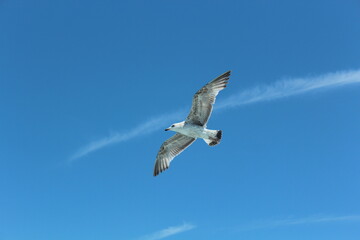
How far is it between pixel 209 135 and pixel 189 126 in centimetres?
84

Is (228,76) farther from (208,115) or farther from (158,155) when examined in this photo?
(158,155)

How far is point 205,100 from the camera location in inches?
605

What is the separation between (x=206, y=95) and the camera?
1528 cm

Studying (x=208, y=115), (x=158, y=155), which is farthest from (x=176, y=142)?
(x=208, y=115)

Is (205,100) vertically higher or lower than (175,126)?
higher

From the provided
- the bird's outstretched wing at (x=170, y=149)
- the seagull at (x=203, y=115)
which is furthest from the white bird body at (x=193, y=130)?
the bird's outstretched wing at (x=170, y=149)

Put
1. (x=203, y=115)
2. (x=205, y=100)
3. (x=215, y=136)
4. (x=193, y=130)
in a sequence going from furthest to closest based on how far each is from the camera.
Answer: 1. (x=193, y=130)
2. (x=203, y=115)
3. (x=215, y=136)
4. (x=205, y=100)

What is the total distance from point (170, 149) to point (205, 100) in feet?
11.4

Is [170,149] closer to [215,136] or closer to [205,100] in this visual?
[215,136]

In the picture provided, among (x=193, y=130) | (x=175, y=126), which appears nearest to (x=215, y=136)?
(x=193, y=130)

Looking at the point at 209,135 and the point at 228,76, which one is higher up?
the point at 228,76

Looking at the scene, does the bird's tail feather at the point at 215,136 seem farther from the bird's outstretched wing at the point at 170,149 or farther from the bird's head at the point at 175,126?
the bird's outstretched wing at the point at 170,149

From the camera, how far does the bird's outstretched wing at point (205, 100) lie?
1524 centimetres

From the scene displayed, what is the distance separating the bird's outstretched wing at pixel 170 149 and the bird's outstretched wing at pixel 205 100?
1.59 m
